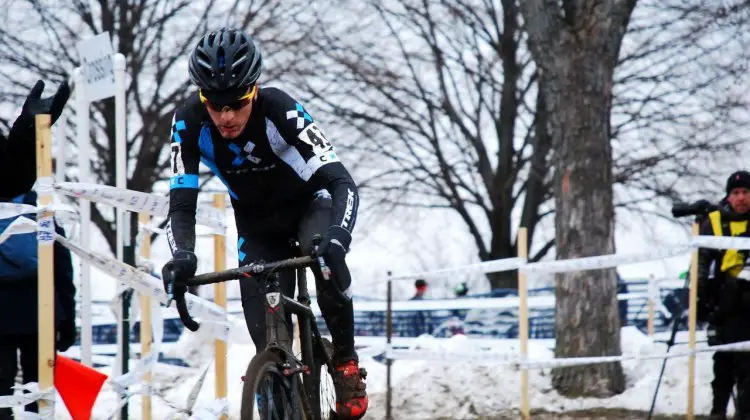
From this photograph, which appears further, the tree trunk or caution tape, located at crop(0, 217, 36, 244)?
the tree trunk

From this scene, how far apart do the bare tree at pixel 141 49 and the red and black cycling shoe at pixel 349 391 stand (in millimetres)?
14654

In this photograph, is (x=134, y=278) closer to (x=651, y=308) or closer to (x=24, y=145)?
(x=24, y=145)

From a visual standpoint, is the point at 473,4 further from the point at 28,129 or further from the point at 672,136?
the point at 28,129

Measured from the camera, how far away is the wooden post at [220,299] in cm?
679

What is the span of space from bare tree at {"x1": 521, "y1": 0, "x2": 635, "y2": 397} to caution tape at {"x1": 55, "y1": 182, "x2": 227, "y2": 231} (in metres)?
5.30

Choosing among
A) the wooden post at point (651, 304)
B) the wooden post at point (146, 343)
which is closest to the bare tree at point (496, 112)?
the wooden post at point (651, 304)

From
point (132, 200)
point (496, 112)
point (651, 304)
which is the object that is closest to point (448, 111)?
point (496, 112)

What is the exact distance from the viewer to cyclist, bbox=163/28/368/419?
15.8 feet

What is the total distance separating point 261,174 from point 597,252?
647cm

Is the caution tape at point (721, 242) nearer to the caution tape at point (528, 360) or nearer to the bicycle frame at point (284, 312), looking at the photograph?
the caution tape at point (528, 360)

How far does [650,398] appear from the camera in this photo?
9.93 m

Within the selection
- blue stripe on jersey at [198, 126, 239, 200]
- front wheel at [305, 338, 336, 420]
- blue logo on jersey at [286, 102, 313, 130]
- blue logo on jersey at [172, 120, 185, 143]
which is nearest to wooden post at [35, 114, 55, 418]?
blue logo on jersey at [172, 120, 185, 143]

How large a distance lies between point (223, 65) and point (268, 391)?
1.47 metres

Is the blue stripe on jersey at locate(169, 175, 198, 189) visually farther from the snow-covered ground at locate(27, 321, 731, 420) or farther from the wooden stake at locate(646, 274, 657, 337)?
the wooden stake at locate(646, 274, 657, 337)
